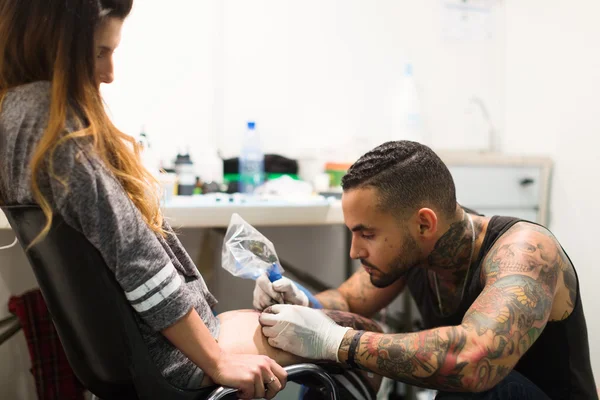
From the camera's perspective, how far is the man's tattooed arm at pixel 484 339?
36.9 inches

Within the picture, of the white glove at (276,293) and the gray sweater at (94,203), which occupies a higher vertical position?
the gray sweater at (94,203)

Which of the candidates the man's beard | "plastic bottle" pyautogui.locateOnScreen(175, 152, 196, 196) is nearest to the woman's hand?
the man's beard

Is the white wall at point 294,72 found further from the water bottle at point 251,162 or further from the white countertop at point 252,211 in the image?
the white countertop at point 252,211

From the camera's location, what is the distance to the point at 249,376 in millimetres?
883

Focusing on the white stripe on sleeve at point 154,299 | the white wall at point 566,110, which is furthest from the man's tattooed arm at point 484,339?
the white wall at point 566,110

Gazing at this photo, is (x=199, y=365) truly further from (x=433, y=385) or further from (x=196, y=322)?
(x=433, y=385)

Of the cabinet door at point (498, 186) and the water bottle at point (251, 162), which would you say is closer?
the water bottle at point (251, 162)

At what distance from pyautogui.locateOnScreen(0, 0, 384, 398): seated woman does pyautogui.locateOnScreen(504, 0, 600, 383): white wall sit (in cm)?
156

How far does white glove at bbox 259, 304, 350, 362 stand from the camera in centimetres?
104

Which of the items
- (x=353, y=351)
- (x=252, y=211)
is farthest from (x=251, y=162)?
(x=353, y=351)

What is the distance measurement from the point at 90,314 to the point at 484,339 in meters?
0.66

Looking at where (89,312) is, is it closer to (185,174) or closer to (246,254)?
(246,254)

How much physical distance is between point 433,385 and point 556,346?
1.12ft

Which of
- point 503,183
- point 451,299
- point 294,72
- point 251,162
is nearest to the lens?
point 451,299
